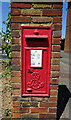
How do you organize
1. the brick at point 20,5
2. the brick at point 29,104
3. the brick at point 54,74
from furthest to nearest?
the brick at point 29,104, the brick at point 54,74, the brick at point 20,5

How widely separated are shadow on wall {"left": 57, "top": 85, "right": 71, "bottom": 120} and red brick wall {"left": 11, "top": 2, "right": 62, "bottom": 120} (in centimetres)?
58

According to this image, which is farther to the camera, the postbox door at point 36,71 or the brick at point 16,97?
the brick at point 16,97

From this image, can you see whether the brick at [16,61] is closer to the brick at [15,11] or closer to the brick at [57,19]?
the brick at [15,11]

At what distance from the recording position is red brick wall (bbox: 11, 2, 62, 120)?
269cm

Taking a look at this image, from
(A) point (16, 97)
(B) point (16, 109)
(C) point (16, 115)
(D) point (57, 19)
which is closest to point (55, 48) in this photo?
(D) point (57, 19)

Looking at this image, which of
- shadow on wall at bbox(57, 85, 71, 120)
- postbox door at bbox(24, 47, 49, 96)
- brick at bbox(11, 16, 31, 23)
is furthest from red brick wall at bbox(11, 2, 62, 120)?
shadow on wall at bbox(57, 85, 71, 120)

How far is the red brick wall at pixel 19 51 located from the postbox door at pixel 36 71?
113 millimetres

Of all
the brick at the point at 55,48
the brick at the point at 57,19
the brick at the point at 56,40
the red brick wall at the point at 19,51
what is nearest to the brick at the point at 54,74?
the red brick wall at the point at 19,51

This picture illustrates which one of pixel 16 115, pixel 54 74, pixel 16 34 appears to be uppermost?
pixel 16 34

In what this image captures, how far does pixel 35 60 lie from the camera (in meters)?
2.80

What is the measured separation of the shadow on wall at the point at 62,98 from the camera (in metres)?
3.66

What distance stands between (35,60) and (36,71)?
0.66 ft

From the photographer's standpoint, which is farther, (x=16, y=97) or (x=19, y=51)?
(x=16, y=97)

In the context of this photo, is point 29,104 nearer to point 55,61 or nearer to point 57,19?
point 55,61
